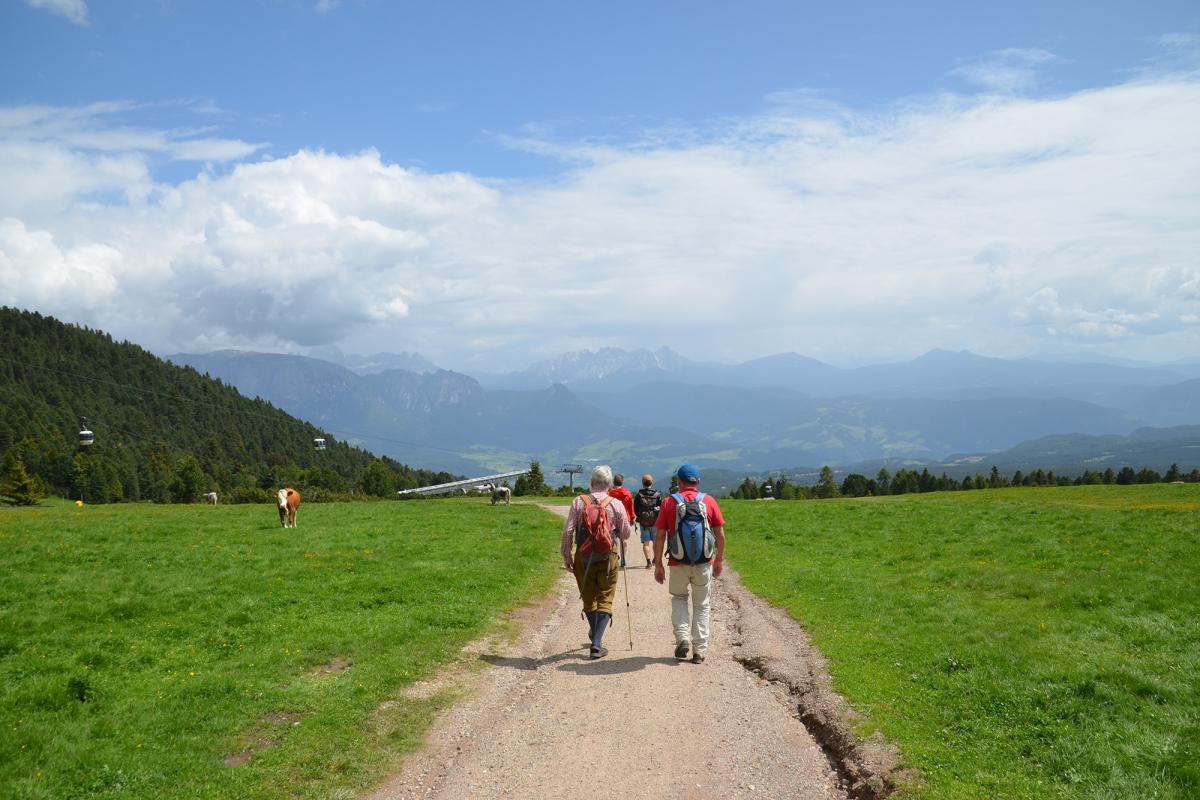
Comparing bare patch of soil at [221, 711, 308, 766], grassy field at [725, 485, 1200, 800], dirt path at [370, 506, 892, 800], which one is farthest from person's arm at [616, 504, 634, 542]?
bare patch of soil at [221, 711, 308, 766]

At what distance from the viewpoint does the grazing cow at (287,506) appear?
99.8 ft

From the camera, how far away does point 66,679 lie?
10.3 m

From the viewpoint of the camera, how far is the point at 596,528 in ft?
41.5

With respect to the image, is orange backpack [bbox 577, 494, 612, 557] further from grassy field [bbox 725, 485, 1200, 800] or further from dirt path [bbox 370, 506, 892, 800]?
grassy field [bbox 725, 485, 1200, 800]

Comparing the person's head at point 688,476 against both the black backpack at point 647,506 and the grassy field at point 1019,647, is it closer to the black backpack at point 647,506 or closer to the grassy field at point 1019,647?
the grassy field at point 1019,647

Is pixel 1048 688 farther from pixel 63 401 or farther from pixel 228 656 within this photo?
pixel 63 401

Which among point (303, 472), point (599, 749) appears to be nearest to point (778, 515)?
point (599, 749)

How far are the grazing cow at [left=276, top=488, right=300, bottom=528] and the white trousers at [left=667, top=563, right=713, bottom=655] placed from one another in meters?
22.4

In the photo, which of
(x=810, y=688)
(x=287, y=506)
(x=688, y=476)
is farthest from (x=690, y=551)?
(x=287, y=506)

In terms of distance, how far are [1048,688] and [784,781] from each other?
4407 millimetres

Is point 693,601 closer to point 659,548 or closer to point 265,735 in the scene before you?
point 659,548

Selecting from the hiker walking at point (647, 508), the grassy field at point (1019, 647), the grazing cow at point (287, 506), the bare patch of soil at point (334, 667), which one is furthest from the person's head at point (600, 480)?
the grazing cow at point (287, 506)

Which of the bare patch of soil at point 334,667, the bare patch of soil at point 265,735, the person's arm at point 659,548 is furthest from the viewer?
the person's arm at point 659,548

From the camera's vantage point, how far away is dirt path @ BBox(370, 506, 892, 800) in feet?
26.8
